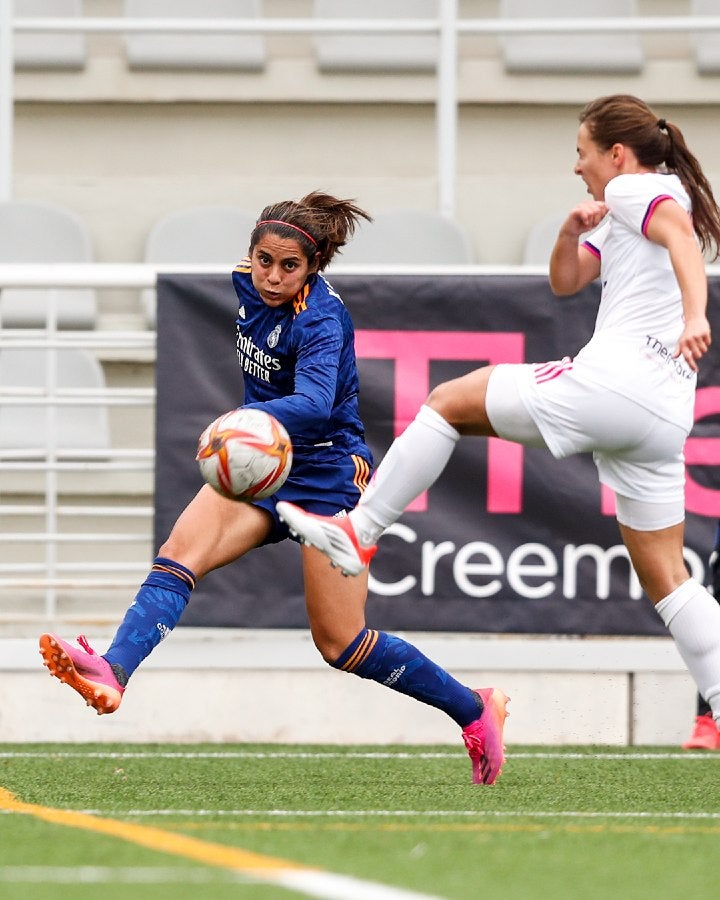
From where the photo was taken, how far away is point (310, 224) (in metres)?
4.67

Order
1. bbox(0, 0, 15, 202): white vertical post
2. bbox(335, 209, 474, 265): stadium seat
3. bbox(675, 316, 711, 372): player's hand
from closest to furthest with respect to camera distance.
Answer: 1. bbox(675, 316, 711, 372): player's hand
2. bbox(0, 0, 15, 202): white vertical post
3. bbox(335, 209, 474, 265): stadium seat

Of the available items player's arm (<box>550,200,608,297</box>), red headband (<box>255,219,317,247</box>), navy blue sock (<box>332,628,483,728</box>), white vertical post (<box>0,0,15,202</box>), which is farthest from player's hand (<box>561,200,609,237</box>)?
white vertical post (<box>0,0,15,202</box>)

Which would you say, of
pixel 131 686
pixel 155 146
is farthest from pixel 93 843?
pixel 155 146

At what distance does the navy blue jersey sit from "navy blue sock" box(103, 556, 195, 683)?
478 mm

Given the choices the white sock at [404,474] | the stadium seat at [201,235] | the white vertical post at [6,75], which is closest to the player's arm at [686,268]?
the white sock at [404,474]

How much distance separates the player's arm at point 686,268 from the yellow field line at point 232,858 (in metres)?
1.58

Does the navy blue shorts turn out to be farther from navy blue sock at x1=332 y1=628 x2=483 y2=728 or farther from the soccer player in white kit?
the soccer player in white kit

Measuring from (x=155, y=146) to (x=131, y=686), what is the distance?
466 cm

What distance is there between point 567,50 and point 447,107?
2.09 metres

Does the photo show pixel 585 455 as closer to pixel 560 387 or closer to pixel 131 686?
pixel 131 686

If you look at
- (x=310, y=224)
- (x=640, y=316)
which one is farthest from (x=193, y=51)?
(x=640, y=316)

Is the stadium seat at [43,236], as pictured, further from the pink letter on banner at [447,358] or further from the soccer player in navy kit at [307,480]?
the soccer player in navy kit at [307,480]

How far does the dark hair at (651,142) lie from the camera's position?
14.4 ft

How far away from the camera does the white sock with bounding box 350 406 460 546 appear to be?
4.12 metres
